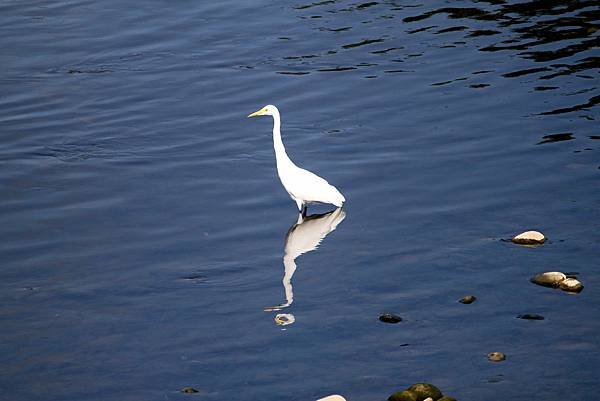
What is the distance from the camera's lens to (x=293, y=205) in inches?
826

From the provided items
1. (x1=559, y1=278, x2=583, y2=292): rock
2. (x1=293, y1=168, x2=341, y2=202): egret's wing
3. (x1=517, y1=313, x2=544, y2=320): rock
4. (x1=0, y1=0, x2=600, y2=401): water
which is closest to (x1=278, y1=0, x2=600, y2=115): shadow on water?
(x1=0, y1=0, x2=600, y2=401): water

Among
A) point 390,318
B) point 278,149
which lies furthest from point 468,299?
point 278,149

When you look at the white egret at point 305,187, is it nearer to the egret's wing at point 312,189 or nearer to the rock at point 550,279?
the egret's wing at point 312,189

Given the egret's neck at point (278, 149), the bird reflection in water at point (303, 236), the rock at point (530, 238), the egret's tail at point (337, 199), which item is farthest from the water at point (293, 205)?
the egret's neck at point (278, 149)

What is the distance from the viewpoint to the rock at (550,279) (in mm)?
16312

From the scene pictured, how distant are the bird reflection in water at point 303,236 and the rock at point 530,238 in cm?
346

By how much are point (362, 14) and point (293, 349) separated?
783 inches

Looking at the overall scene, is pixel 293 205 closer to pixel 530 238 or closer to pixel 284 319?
pixel 530 238

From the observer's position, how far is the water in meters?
14.7

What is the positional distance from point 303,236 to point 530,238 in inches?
158

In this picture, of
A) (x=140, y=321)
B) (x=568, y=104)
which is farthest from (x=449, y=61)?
(x=140, y=321)

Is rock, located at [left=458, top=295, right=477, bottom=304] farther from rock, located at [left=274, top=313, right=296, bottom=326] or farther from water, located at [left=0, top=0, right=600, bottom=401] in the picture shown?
rock, located at [left=274, top=313, right=296, bottom=326]

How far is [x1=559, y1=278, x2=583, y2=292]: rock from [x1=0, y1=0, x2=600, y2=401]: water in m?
0.13

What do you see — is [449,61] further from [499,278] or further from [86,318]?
[86,318]
